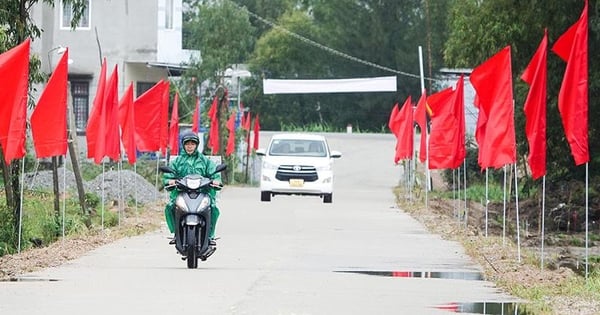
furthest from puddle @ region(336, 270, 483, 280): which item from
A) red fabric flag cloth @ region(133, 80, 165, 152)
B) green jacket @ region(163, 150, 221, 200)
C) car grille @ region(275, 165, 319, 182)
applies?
car grille @ region(275, 165, 319, 182)

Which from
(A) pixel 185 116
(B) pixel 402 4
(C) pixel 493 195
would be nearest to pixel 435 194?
(C) pixel 493 195

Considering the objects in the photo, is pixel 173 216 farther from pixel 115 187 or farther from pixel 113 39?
pixel 113 39

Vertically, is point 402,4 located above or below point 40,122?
above

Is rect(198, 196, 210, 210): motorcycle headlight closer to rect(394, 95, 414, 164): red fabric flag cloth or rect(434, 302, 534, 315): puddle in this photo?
rect(434, 302, 534, 315): puddle

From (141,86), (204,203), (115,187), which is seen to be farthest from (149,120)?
(141,86)

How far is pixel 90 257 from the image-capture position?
18188 mm

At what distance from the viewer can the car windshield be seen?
120ft

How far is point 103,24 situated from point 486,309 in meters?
38.6

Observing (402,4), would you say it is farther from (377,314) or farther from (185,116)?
(377,314)

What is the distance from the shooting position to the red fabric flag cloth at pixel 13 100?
1681 centimetres

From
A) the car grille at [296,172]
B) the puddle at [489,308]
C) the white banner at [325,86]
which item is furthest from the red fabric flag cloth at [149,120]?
the white banner at [325,86]

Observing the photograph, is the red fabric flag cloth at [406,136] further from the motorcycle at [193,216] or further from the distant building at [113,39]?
the motorcycle at [193,216]

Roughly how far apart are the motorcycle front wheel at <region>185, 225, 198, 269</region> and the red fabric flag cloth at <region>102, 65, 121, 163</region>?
7383 mm

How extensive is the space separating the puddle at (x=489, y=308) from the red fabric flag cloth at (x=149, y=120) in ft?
58.2
